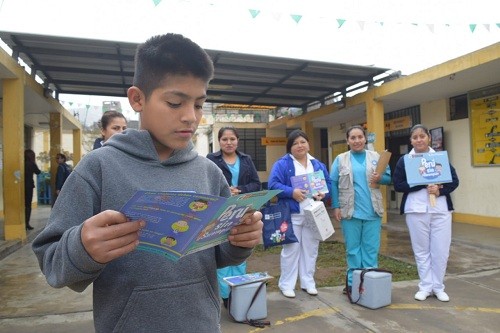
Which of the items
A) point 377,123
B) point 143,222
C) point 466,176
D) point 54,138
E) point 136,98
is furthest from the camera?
point 54,138

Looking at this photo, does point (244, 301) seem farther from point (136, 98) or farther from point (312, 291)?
point (136, 98)

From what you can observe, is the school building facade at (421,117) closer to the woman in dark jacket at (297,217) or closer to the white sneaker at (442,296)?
the woman in dark jacket at (297,217)

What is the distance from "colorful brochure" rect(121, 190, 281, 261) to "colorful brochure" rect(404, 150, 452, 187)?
334 cm

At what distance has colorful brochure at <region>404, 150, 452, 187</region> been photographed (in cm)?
392

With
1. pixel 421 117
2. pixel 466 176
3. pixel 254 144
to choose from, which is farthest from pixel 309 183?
pixel 254 144

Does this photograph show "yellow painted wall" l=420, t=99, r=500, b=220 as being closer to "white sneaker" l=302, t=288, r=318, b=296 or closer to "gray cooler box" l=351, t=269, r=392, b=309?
"gray cooler box" l=351, t=269, r=392, b=309

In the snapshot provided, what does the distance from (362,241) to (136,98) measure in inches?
140

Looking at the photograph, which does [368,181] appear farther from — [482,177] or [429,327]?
[482,177]

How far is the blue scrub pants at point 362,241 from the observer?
4125mm

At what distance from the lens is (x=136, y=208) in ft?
2.82

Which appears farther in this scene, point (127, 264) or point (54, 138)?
point (54, 138)

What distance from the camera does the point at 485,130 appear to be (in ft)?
27.0

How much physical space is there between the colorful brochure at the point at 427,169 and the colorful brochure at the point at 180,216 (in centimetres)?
334

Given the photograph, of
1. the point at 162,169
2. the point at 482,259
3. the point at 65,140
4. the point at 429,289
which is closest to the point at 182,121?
the point at 162,169
